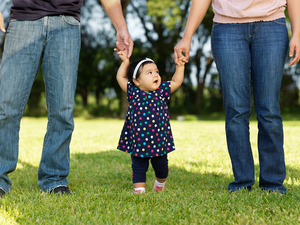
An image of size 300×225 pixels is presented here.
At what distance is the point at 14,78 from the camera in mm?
2797

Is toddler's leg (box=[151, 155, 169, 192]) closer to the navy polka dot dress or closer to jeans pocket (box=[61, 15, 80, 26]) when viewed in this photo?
the navy polka dot dress

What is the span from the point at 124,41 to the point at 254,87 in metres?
1.20

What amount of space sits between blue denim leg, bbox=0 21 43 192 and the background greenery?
18189 mm

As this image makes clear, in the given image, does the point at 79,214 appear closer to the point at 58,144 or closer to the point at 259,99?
the point at 58,144

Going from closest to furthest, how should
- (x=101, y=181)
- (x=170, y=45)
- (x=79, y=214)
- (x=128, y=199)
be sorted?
1. (x=79, y=214)
2. (x=128, y=199)
3. (x=101, y=181)
4. (x=170, y=45)

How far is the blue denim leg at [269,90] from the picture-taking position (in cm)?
277

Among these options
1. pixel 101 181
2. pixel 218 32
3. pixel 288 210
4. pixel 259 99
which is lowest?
pixel 101 181

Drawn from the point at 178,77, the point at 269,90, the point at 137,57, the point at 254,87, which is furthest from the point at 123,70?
the point at 137,57

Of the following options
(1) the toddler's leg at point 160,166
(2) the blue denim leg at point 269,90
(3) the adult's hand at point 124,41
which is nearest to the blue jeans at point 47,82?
(3) the adult's hand at point 124,41

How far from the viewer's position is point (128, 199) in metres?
2.75

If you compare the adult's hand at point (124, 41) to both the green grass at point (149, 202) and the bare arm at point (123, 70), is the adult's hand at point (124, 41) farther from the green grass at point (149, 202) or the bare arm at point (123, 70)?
the green grass at point (149, 202)

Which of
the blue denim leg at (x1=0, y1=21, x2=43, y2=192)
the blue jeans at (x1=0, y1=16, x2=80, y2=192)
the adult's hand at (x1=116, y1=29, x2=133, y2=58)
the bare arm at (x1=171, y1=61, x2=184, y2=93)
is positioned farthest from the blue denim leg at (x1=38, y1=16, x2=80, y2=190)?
the bare arm at (x1=171, y1=61, x2=184, y2=93)

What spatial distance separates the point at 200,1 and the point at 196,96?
2138 centimetres

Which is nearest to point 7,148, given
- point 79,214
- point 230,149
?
point 79,214
